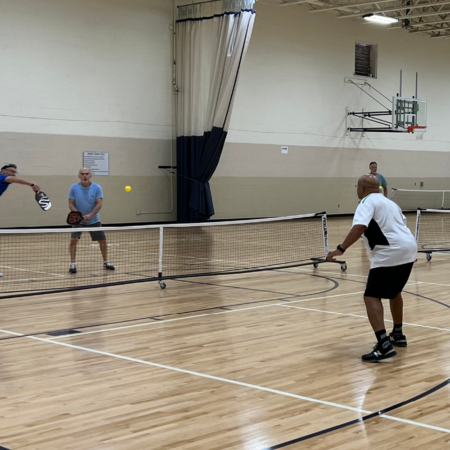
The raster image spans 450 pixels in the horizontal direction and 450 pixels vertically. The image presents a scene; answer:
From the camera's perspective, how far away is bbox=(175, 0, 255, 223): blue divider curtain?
2045cm

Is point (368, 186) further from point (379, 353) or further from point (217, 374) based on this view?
point (217, 374)

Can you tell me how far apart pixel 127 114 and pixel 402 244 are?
15431mm

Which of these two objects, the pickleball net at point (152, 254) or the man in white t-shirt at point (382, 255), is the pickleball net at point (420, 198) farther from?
the man in white t-shirt at point (382, 255)

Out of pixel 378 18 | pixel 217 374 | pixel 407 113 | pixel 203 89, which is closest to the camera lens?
pixel 217 374

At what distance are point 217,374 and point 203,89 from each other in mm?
16433

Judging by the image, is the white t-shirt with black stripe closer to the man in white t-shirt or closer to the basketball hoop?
the man in white t-shirt

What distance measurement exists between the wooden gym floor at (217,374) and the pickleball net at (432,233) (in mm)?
4204

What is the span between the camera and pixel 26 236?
1878cm

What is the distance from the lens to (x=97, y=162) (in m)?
20.1

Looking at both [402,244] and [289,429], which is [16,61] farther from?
[289,429]

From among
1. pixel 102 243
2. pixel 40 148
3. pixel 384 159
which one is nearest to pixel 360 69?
pixel 384 159

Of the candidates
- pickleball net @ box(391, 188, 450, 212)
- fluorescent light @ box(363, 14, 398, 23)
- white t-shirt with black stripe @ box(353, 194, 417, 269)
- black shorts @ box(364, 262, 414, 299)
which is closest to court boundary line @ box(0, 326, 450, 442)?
black shorts @ box(364, 262, 414, 299)

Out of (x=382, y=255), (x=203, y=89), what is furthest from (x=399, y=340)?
(x=203, y=89)

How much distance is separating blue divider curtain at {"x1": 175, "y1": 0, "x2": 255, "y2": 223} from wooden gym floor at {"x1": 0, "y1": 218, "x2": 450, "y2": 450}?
458 inches
